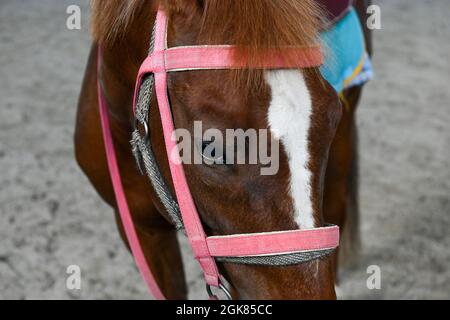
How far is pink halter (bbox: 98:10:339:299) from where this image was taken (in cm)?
109

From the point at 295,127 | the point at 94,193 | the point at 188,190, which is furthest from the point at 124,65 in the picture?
the point at 94,193

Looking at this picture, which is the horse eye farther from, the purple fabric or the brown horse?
the purple fabric

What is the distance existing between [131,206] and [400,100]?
254cm

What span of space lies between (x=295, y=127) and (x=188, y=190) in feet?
0.78

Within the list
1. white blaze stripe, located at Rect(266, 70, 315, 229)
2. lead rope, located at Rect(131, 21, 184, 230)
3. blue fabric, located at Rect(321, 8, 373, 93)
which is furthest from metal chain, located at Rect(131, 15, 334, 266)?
blue fabric, located at Rect(321, 8, 373, 93)

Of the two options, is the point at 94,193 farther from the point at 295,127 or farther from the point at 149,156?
the point at 295,127

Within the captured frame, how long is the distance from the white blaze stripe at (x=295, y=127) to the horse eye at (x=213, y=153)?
95 mm

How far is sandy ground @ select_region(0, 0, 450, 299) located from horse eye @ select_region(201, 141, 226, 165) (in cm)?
156

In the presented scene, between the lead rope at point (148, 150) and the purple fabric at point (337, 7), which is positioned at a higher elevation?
the purple fabric at point (337, 7)

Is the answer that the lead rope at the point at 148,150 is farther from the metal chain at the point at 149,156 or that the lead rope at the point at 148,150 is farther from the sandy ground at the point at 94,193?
the sandy ground at the point at 94,193

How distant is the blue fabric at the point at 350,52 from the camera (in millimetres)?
1699

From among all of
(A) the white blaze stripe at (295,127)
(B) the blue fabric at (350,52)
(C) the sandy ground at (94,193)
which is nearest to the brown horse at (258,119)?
(A) the white blaze stripe at (295,127)
